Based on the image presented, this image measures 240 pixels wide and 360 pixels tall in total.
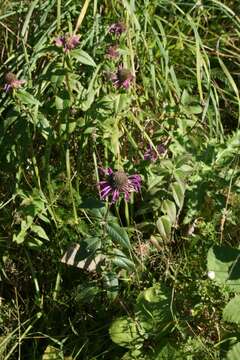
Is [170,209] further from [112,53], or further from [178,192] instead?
[112,53]

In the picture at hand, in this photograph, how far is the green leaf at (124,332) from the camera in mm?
1985

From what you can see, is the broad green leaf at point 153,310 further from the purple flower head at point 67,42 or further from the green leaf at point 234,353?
the purple flower head at point 67,42

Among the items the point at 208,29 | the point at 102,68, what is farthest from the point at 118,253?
the point at 208,29

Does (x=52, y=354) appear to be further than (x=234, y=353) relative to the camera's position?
Yes

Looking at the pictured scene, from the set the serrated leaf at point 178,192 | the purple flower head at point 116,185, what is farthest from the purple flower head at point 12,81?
the serrated leaf at point 178,192

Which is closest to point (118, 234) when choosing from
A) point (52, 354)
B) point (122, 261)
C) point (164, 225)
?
point (122, 261)

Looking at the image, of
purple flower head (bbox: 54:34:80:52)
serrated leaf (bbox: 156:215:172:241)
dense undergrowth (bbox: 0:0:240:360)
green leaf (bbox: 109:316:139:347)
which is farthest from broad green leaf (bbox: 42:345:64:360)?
purple flower head (bbox: 54:34:80:52)

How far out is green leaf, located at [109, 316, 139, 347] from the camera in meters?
1.99

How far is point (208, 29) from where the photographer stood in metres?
3.15

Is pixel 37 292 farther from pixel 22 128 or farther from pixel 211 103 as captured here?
pixel 211 103

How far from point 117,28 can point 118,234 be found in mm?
781

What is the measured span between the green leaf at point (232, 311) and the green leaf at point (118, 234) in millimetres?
302

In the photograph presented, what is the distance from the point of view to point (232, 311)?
6.18ft

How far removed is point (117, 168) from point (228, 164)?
35cm
